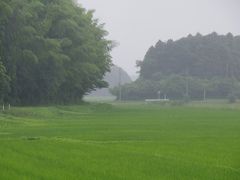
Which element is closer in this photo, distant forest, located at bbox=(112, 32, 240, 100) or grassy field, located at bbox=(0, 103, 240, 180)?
grassy field, located at bbox=(0, 103, 240, 180)

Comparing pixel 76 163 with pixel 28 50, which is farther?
pixel 28 50

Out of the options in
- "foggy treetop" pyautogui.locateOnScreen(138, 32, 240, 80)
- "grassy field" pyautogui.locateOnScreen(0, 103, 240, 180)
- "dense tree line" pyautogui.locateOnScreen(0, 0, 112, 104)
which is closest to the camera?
"grassy field" pyautogui.locateOnScreen(0, 103, 240, 180)

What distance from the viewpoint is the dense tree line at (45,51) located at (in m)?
39.7

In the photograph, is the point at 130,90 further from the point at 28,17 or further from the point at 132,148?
the point at 132,148

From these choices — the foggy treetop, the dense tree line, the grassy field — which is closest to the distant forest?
the foggy treetop

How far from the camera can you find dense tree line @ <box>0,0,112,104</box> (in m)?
39.7

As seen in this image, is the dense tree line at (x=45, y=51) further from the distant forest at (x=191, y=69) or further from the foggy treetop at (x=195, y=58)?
the foggy treetop at (x=195, y=58)

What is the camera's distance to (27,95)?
46250mm

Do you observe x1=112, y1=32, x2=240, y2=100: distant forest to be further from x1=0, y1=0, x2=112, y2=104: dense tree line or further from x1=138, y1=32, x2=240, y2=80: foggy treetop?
x1=0, y1=0, x2=112, y2=104: dense tree line

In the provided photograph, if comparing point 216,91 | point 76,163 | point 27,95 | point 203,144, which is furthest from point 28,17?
point 216,91

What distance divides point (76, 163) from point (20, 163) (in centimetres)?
122

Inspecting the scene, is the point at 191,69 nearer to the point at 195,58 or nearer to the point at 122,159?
the point at 195,58

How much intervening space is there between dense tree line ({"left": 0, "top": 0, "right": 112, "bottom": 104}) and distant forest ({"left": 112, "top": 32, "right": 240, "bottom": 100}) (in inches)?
1117

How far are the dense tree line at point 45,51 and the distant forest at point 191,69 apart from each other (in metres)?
28.4
